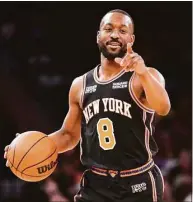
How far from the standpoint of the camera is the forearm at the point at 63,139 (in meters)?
4.22

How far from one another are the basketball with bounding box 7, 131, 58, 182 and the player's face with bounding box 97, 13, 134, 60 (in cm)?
80

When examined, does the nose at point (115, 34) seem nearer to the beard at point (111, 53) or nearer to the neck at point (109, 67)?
the beard at point (111, 53)

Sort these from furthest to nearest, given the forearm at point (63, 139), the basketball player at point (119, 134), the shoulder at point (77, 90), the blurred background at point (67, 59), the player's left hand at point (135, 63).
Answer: the blurred background at point (67, 59) → the forearm at point (63, 139) → the shoulder at point (77, 90) → the basketball player at point (119, 134) → the player's left hand at point (135, 63)

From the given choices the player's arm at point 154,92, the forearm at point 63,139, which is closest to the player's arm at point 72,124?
the forearm at point 63,139

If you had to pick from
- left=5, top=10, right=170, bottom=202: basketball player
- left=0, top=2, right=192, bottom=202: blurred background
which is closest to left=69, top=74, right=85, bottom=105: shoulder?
left=5, top=10, right=170, bottom=202: basketball player

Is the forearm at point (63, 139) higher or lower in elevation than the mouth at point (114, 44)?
lower

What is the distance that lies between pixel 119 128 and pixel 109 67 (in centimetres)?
50

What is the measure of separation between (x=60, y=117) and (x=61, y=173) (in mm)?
2192

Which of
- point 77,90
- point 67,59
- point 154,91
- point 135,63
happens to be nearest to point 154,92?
point 154,91

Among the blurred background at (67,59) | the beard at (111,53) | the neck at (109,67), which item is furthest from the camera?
the blurred background at (67,59)

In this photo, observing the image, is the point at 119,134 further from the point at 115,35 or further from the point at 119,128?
the point at 115,35

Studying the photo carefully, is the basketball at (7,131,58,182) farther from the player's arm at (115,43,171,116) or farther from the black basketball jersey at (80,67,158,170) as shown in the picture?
the player's arm at (115,43,171,116)

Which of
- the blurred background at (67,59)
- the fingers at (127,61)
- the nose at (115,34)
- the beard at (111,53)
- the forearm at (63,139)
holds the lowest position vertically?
the blurred background at (67,59)

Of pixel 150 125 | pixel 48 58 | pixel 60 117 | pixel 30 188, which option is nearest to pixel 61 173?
pixel 30 188
